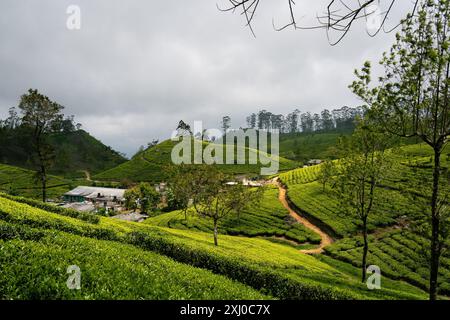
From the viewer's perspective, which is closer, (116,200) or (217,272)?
(217,272)

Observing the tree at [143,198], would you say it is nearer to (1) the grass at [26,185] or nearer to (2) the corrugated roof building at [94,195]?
(2) the corrugated roof building at [94,195]

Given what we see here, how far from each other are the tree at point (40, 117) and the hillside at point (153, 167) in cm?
8139

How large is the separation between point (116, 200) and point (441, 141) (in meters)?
98.6

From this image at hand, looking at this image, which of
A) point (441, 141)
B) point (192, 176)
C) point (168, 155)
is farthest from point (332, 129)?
point (441, 141)

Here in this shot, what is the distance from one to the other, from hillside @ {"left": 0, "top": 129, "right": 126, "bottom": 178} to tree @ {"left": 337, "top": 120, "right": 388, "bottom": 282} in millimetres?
143059

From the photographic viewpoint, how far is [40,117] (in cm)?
3588

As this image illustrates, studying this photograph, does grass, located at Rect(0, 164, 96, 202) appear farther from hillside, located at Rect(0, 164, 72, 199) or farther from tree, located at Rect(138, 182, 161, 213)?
tree, located at Rect(138, 182, 161, 213)

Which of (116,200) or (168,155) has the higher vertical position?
(168,155)

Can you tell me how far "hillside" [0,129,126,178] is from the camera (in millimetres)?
151125

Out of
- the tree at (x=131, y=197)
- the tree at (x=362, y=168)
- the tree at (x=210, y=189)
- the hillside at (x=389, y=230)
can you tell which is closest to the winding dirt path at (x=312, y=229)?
the hillside at (x=389, y=230)

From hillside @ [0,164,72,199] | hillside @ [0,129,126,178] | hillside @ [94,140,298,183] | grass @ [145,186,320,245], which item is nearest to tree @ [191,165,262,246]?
grass @ [145,186,320,245]

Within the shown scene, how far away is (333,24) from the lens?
12.1ft

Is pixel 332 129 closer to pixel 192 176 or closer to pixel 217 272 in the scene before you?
pixel 192 176
